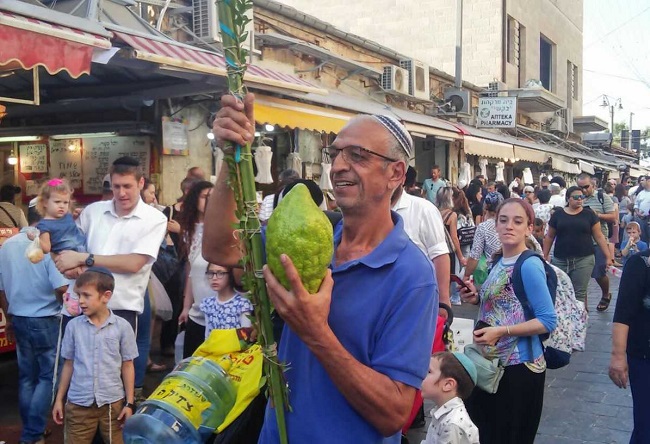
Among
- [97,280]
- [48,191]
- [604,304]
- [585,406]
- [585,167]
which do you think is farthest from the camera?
[585,167]

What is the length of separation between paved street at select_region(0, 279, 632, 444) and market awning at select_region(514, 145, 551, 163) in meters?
12.9

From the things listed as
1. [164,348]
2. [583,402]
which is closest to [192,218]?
[164,348]

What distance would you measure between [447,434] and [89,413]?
2319mm

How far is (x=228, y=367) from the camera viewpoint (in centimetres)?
272

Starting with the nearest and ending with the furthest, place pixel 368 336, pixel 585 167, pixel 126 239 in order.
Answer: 1. pixel 368 336
2. pixel 126 239
3. pixel 585 167

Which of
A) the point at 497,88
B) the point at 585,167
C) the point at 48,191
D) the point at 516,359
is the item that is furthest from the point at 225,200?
the point at 585,167

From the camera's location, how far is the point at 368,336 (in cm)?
167

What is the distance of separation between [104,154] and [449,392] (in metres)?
7.26

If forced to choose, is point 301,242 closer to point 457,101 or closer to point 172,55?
point 172,55

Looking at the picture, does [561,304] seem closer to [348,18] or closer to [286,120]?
[286,120]

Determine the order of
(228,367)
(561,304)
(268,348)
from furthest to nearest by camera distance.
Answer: (561,304)
(228,367)
(268,348)

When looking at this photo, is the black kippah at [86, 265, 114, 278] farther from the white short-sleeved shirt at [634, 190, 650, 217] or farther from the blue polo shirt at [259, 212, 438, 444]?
the white short-sleeved shirt at [634, 190, 650, 217]

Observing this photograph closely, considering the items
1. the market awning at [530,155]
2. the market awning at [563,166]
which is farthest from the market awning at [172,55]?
the market awning at [563,166]

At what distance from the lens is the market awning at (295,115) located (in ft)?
27.9
